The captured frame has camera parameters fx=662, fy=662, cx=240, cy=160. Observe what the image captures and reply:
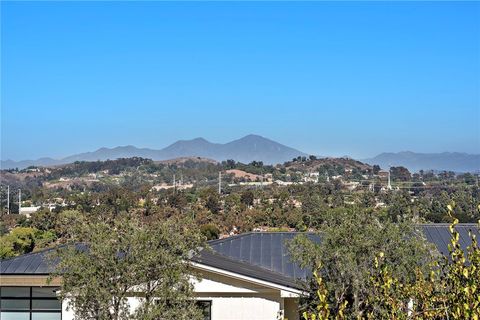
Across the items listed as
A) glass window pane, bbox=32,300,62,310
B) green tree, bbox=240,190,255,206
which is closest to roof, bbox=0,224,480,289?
glass window pane, bbox=32,300,62,310

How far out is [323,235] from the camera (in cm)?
1252

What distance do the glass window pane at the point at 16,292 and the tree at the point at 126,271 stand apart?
5.32 metres

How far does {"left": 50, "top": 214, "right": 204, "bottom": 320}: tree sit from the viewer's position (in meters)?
10.8

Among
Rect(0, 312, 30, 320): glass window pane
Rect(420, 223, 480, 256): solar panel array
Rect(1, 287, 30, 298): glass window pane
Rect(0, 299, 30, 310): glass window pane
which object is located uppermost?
Rect(420, 223, 480, 256): solar panel array

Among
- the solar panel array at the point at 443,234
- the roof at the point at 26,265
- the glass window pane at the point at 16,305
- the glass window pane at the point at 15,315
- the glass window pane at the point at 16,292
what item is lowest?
the glass window pane at the point at 15,315

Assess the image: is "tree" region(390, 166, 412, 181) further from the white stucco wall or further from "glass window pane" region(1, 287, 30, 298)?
"glass window pane" region(1, 287, 30, 298)

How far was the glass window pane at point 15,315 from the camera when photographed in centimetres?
1600

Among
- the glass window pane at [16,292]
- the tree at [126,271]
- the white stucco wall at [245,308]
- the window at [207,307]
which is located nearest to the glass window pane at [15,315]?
the glass window pane at [16,292]

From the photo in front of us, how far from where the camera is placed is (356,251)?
11727 millimetres

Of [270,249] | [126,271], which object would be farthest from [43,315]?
[270,249]

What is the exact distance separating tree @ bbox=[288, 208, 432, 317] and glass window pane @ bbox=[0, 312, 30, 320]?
750 centimetres

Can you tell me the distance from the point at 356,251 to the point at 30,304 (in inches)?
335

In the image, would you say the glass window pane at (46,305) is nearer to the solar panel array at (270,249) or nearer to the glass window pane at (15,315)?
the glass window pane at (15,315)

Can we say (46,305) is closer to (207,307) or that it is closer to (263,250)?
(207,307)
